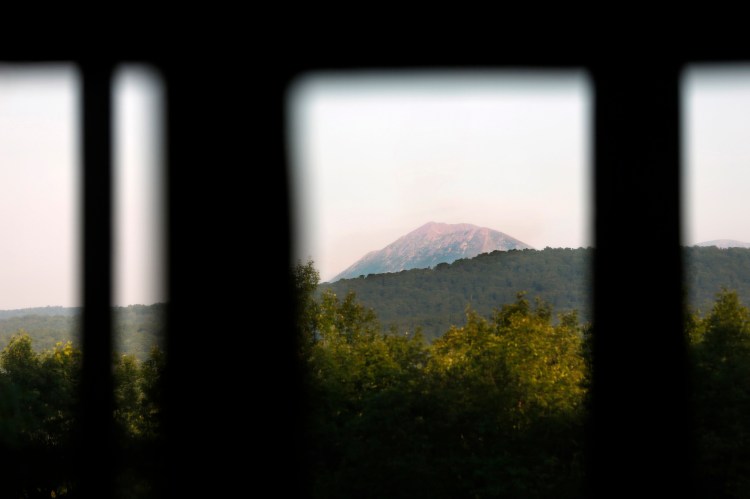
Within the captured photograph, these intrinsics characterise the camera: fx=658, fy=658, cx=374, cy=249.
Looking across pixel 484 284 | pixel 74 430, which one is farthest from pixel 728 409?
pixel 74 430

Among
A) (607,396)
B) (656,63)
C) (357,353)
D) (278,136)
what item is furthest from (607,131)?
(357,353)

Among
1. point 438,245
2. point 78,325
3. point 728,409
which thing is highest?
point 438,245

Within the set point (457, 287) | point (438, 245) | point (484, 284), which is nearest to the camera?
point (438, 245)

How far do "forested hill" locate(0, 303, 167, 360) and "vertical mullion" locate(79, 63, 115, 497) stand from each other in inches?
1.3

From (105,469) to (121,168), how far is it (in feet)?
1.80

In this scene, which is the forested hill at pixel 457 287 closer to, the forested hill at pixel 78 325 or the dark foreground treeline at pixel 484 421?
the forested hill at pixel 78 325

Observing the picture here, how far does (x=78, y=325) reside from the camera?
3.90 feet

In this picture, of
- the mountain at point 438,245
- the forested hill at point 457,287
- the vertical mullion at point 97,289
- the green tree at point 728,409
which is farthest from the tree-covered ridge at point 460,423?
the vertical mullion at point 97,289

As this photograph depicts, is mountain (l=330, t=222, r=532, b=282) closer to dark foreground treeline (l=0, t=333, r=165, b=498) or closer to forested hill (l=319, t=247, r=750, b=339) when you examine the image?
forested hill (l=319, t=247, r=750, b=339)

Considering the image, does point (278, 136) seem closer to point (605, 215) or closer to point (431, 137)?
point (605, 215)

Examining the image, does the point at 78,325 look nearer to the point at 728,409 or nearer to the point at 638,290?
the point at 638,290

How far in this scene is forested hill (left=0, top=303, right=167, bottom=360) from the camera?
4.05 feet

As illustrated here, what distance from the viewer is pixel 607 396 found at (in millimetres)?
1144

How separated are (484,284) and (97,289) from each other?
286cm
